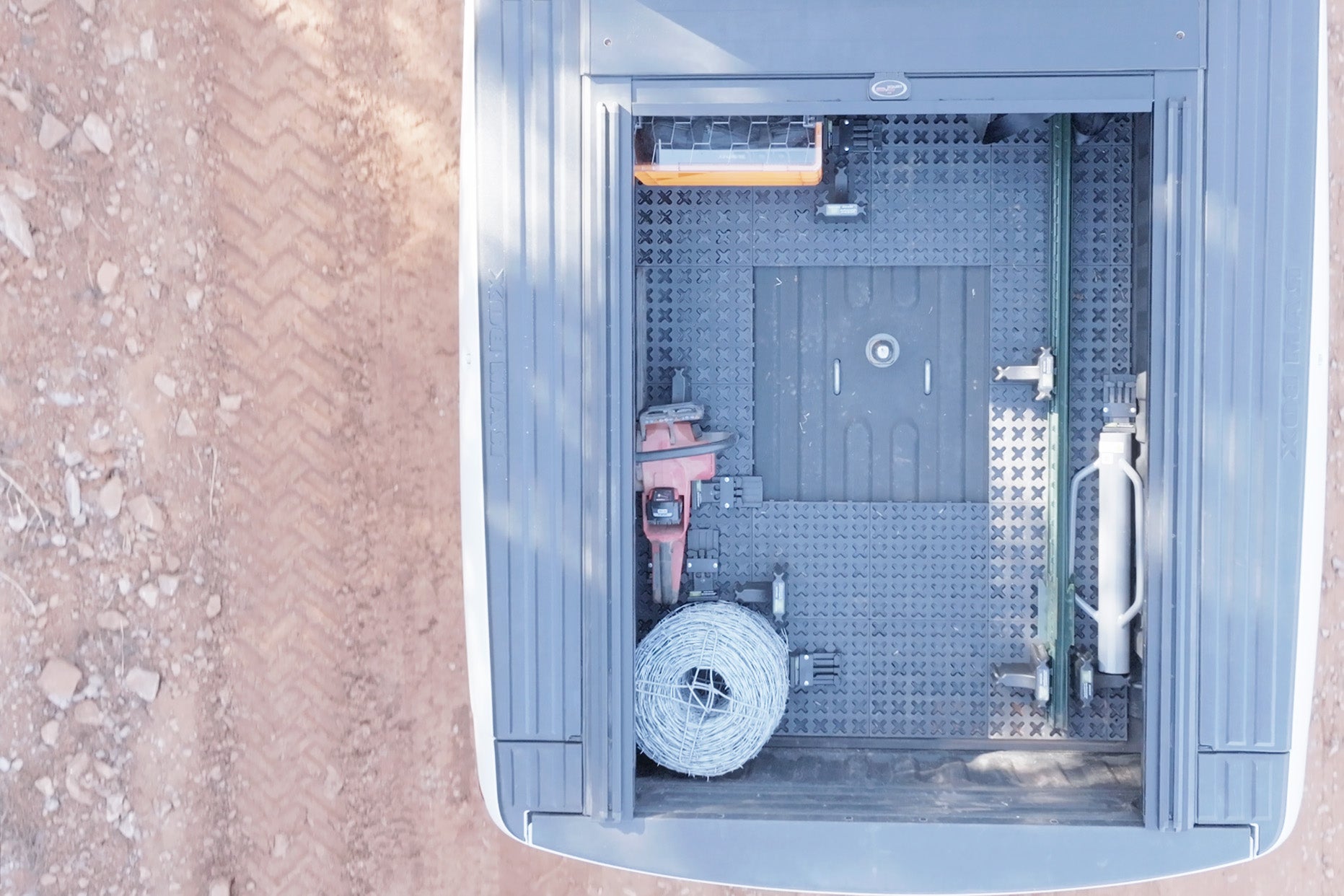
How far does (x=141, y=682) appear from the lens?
2.42m

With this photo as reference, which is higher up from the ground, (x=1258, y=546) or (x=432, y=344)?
(x=432, y=344)

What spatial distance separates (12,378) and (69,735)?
92 cm

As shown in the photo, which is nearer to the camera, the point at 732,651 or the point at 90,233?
the point at 732,651

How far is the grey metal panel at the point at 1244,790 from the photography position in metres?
1.50

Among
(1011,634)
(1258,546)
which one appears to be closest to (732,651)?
(1011,634)

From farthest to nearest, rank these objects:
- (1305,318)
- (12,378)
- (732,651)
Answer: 1. (12,378)
2. (732,651)
3. (1305,318)

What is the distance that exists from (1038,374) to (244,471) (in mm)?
1901

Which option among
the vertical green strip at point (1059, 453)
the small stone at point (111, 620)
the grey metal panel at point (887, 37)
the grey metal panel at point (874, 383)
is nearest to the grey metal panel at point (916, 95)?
the grey metal panel at point (887, 37)

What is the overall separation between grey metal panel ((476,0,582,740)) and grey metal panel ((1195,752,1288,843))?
1.02 metres

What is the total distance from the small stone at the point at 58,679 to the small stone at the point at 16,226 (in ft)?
3.38

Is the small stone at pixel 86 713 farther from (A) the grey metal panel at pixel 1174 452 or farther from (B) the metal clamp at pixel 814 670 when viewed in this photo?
(A) the grey metal panel at pixel 1174 452

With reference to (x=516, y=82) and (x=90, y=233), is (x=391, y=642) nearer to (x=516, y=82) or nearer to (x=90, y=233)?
(x=90, y=233)

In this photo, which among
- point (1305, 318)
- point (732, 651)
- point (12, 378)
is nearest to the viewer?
point (1305, 318)

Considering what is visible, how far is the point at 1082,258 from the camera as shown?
178 cm
